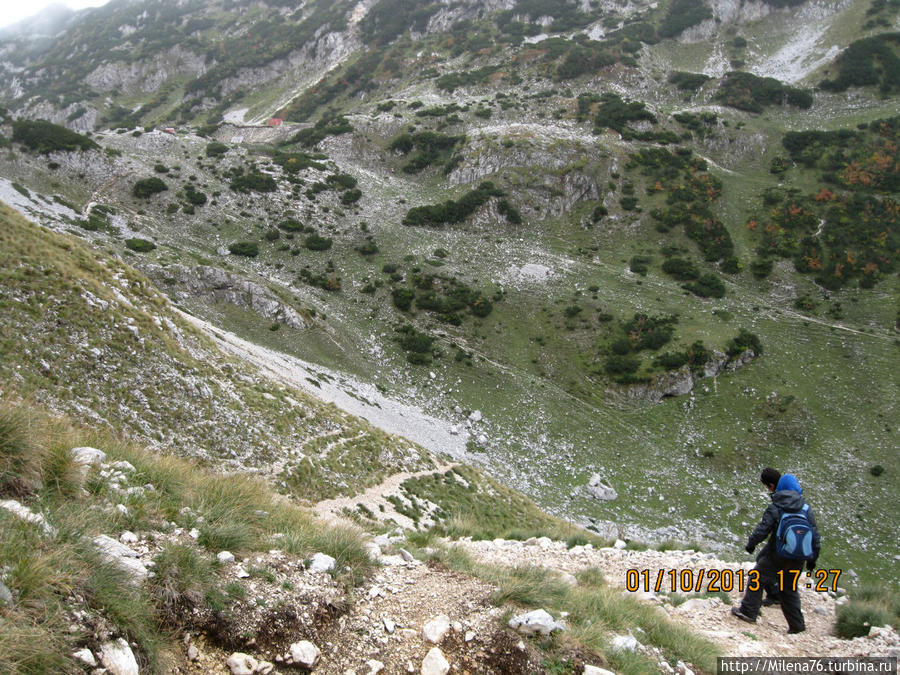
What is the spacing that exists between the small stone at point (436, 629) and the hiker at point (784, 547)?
470 cm

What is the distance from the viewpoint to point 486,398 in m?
35.1

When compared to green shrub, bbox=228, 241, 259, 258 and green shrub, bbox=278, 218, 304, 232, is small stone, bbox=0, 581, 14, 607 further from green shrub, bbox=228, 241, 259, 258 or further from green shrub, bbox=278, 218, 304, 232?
green shrub, bbox=278, 218, 304, 232

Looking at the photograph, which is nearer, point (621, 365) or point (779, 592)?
point (779, 592)

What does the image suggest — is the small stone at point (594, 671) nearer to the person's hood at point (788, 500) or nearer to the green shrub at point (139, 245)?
the person's hood at point (788, 500)

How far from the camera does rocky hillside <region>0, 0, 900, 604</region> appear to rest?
18719 mm

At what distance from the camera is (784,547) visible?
21.9ft

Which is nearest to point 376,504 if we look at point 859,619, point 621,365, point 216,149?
point 859,619

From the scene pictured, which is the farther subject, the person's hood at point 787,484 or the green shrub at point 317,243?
the green shrub at point 317,243

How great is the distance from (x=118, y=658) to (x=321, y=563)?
2.52 metres

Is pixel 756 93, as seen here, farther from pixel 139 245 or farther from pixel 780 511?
pixel 780 511

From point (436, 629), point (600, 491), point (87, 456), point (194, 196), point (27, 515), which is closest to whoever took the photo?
point (27, 515)

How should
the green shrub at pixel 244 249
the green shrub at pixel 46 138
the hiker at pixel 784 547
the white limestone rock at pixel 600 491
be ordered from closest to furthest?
the hiker at pixel 784 547 → the white limestone rock at pixel 600 491 → the green shrub at pixel 244 249 → the green shrub at pixel 46 138

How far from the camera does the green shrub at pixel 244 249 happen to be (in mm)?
44469

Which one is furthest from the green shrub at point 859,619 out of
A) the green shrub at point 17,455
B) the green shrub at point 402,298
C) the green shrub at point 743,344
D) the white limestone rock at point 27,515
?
the green shrub at point 402,298
